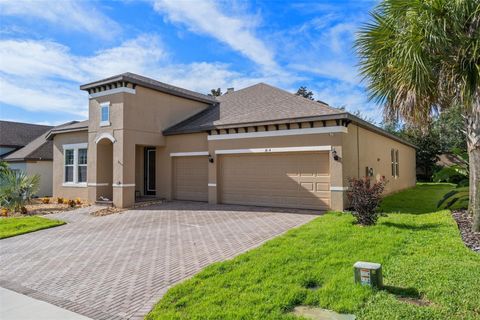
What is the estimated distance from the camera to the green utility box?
15.1 ft

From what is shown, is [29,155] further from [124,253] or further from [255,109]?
[124,253]

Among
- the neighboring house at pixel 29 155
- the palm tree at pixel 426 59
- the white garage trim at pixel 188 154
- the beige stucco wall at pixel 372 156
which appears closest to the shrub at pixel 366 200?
the palm tree at pixel 426 59

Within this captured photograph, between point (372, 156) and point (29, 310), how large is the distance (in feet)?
49.0

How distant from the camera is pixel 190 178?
16.3 metres

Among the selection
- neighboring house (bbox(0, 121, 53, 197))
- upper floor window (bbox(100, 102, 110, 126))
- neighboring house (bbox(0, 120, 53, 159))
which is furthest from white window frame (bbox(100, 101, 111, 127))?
neighboring house (bbox(0, 120, 53, 159))

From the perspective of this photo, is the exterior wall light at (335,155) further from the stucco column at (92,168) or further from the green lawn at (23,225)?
the stucco column at (92,168)

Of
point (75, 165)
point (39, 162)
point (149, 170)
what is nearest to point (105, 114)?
point (149, 170)

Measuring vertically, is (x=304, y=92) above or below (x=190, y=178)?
above

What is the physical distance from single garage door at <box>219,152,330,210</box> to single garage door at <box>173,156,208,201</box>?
123 centimetres

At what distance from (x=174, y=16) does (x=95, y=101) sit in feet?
25.3

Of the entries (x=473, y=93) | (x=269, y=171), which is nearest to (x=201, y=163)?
(x=269, y=171)

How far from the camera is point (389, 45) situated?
8875 millimetres

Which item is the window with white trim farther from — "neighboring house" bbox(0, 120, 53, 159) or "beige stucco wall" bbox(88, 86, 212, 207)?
"neighboring house" bbox(0, 120, 53, 159)

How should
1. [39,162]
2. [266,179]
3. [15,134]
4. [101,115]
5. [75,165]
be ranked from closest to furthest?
1. [266,179]
2. [101,115]
3. [75,165]
4. [39,162]
5. [15,134]
